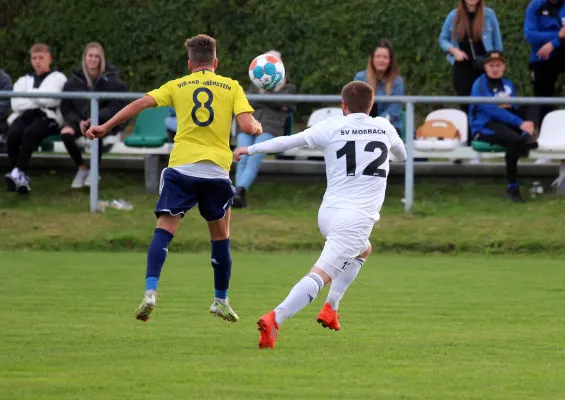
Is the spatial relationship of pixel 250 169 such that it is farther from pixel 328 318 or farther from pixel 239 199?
pixel 328 318

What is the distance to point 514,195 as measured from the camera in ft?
50.1

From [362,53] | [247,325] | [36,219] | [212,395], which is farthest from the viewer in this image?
[362,53]

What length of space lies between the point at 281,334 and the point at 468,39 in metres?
8.02

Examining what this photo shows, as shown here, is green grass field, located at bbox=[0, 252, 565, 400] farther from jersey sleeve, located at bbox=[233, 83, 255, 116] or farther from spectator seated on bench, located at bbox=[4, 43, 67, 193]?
spectator seated on bench, located at bbox=[4, 43, 67, 193]

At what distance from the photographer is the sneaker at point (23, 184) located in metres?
15.5

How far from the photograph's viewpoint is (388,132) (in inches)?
323

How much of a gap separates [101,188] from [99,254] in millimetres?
2478

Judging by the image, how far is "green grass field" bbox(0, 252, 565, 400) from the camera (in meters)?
6.34

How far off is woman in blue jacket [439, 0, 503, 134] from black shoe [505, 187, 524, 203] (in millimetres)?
1096

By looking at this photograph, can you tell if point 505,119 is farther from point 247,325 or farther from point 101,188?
point 247,325

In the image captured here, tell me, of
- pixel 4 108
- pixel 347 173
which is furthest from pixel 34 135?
pixel 347 173

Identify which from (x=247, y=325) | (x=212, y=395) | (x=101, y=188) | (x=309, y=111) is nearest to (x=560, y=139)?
(x=309, y=111)

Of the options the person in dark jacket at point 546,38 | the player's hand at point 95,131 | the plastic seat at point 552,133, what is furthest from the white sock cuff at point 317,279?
the person in dark jacket at point 546,38

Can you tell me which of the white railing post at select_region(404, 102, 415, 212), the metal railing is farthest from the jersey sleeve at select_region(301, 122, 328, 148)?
the white railing post at select_region(404, 102, 415, 212)
